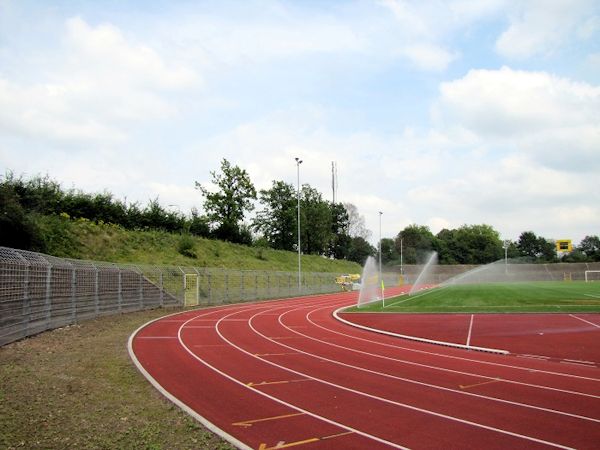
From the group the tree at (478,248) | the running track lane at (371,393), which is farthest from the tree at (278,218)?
the running track lane at (371,393)

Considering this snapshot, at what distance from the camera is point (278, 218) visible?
3634 inches

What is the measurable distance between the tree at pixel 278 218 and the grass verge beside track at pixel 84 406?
251 ft

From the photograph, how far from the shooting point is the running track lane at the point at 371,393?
723 cm

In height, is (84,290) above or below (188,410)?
above

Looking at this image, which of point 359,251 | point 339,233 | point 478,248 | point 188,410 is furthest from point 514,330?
point 478,248

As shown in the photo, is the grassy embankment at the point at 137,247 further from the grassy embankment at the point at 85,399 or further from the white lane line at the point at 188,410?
the white lane line at the point at 188,410

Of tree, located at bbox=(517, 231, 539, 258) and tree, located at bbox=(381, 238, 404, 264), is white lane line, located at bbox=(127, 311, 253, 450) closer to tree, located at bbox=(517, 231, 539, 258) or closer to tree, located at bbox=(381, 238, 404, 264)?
tree, located at bbox=(381, 238, 404, 264)

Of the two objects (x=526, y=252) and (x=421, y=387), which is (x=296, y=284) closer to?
(x=421, y=387)

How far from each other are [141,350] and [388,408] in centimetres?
894

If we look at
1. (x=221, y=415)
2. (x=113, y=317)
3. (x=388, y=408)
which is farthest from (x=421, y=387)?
(x=113, y=317)

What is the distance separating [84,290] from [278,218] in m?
69.6

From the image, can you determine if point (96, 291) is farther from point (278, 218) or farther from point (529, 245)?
point (529, 245)

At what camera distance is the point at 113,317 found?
24.9 metres

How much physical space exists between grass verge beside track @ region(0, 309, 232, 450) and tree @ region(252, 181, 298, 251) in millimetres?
76507
